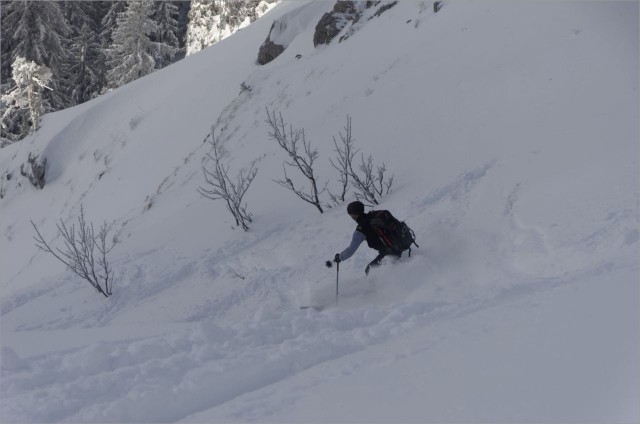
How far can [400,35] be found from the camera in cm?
1494

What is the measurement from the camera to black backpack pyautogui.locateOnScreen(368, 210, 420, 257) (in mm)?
7035

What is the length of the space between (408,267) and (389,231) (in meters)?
0.49

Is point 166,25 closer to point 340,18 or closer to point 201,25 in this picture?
point 201,25

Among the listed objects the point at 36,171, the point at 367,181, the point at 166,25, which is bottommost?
the point at 367,181

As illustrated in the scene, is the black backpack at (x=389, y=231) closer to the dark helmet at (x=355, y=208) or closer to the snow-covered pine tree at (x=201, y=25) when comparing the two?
the dark helmet at (x=355, y=208)

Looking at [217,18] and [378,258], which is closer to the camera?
[378,258]

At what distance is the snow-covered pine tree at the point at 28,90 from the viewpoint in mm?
29891

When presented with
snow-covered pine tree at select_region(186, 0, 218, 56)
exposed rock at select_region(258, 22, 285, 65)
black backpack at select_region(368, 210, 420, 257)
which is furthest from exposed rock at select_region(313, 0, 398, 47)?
snow-covered pine tree at select_region(186, 0, 218, 56)

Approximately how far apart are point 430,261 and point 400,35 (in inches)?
368

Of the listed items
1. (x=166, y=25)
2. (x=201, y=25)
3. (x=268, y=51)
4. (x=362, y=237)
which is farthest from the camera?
(x=166, y=25)

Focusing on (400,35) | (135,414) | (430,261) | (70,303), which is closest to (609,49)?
(430,261)

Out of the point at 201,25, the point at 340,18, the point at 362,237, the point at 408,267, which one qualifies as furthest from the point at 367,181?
the point at 201,25

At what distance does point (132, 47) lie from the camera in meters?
33.5

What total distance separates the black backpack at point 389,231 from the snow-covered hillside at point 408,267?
0.30 metres
